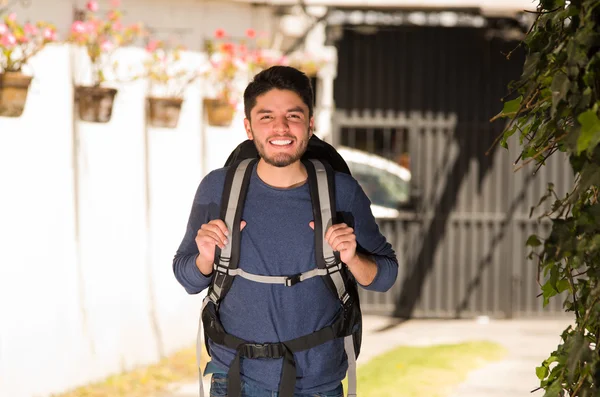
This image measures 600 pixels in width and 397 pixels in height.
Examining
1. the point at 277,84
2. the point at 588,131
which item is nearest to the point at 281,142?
the point at 277,84

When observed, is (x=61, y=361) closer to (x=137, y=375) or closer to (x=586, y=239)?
(x=137, y=375)

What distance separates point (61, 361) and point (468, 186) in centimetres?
563

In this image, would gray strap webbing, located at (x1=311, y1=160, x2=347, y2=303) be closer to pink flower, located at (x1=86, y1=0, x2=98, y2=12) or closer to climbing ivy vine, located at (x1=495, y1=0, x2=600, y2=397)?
climbing ivy vine, located at (x1=495, y1=0, x2=600, y2=397)

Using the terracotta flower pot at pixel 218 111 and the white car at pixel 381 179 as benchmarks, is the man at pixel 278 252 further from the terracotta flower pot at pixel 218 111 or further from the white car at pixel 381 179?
the white car at pixel 381 179

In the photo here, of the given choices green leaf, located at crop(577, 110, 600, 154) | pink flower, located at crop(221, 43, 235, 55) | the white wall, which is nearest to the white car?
the white wall

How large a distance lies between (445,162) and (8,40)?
613 centimetres

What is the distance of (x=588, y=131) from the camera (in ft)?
7.15

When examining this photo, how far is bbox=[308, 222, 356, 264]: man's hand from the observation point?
10.5ft

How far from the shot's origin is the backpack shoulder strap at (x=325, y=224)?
329cm

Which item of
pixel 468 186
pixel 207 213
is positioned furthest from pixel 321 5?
pixel 207 213

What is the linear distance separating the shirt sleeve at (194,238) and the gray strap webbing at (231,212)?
3.4 inches

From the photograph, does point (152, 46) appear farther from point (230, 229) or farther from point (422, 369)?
point (230, 229)

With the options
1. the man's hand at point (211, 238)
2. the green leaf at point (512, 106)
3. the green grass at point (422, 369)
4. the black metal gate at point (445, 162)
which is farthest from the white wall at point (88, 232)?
the green leaf at point (512, 106)

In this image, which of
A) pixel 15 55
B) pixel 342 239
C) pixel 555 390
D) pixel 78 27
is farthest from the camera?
pixel 78 27
